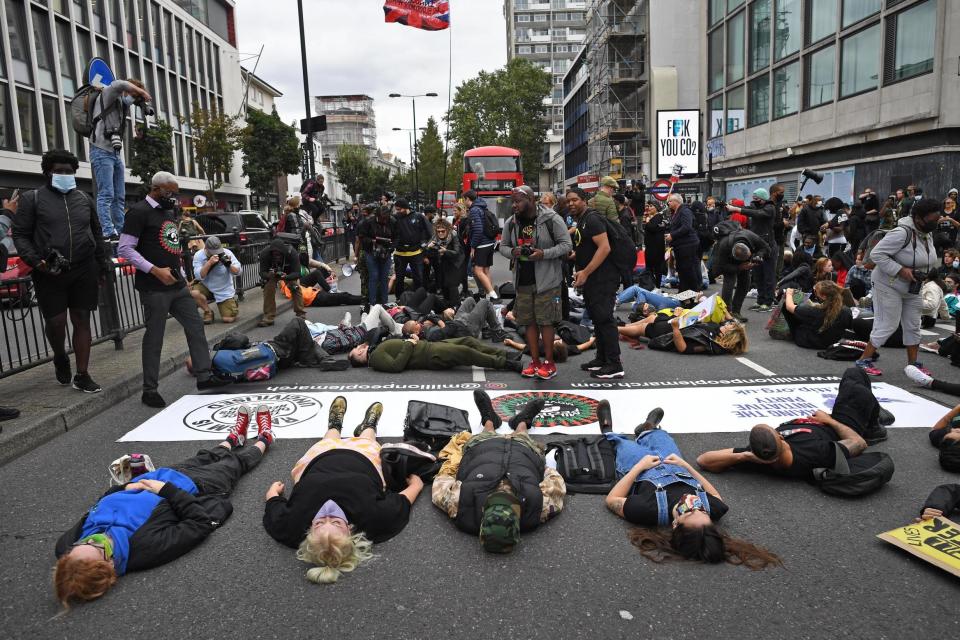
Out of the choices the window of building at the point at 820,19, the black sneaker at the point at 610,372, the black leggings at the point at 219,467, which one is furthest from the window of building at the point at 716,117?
A: the black leggings at the point at 219,467

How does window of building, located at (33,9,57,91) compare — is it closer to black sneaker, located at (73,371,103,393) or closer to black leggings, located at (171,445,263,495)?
black sneaker, located at (73,371,103,393)

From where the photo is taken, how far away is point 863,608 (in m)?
3.04

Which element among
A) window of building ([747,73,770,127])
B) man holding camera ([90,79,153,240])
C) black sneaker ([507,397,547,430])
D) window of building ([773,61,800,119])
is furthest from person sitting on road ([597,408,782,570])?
window of building ([747,73,770,127])

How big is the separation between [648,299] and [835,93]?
2109 cm

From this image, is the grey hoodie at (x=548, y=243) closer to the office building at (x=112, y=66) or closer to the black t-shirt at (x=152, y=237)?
the black t-shirt at (x=152, y=237)

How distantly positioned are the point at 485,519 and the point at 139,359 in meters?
5.88

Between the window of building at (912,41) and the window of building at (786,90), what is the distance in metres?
6.53

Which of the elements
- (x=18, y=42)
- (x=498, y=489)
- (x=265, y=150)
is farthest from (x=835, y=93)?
(x=265, y=150)

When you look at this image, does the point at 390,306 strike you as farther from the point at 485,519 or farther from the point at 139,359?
the point at 485,519

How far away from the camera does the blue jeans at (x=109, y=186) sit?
912 centimetres

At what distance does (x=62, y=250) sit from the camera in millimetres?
5980

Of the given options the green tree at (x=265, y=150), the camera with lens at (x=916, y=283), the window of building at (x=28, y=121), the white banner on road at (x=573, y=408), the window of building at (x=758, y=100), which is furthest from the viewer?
the green tree at (x=265, y=150)

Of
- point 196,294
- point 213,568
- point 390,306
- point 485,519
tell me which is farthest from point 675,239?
point 213,568

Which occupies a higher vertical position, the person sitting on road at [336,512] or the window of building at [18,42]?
the window of building at [18,42]
